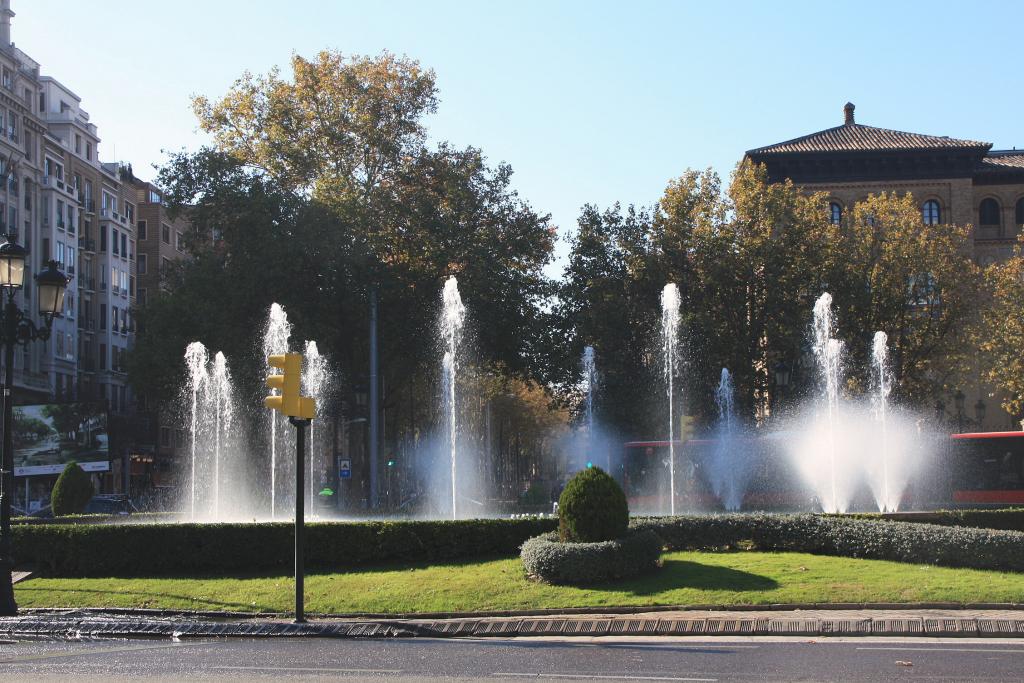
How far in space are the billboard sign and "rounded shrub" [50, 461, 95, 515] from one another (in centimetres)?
2697

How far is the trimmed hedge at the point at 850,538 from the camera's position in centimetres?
1691

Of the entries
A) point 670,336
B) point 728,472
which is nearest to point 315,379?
point 670,336

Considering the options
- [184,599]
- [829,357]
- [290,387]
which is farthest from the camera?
[829,357]

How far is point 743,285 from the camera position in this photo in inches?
1825

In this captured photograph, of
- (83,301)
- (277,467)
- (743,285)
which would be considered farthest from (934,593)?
(83,301)

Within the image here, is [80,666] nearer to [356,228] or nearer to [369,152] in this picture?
[356,228]

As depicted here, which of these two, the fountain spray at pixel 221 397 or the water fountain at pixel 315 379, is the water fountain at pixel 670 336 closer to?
the water fountain at pixel 315 379

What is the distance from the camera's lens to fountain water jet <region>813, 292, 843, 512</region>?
1734 inches

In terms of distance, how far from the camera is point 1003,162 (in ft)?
219

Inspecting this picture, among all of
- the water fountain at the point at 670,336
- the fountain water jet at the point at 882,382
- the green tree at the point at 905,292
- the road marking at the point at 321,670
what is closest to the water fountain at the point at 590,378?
the water fountain at the point at 670,336

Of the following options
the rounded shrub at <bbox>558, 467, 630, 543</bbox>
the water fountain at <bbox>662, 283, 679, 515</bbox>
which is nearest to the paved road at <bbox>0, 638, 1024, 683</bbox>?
the rounded shrub at <bbox>558, 467, 630, 543</bbox>

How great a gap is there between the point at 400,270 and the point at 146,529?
26.9 m

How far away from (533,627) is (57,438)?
4870 cm

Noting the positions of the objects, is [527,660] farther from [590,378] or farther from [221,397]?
[221,397]
